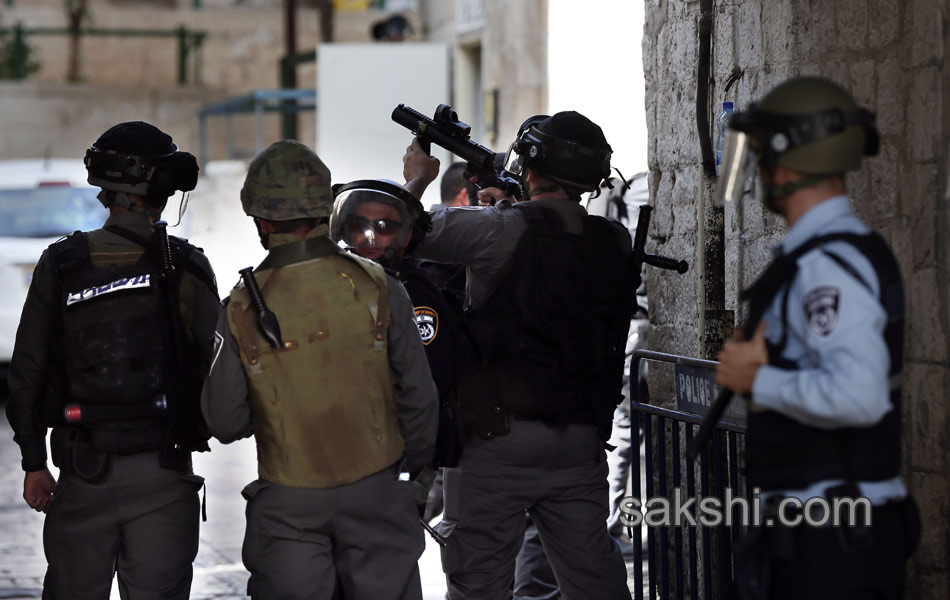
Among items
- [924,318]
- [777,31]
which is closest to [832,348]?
[924,318]

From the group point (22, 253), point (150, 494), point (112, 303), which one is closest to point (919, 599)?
point (150, 494)

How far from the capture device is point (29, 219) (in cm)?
1148

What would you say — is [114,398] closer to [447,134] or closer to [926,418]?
[447,134]

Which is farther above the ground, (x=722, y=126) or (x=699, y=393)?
(x=722, y=126)

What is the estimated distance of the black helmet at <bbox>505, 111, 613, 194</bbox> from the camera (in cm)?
440

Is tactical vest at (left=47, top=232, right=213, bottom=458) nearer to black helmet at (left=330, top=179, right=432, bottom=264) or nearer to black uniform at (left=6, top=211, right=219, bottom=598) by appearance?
black uniform at (left=6, top=211, right=219, bottom=598)

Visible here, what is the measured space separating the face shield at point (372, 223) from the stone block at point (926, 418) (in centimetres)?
160

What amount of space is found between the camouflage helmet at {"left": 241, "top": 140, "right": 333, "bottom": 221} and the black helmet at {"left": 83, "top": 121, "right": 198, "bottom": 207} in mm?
491

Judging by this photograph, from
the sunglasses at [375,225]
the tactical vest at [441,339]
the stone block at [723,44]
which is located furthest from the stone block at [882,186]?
the sunglasses at [375,225]

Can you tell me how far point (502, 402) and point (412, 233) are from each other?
0.61 metres

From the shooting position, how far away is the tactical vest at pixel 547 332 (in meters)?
4.29

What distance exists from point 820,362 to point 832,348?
0.05 metres

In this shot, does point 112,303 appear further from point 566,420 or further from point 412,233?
point 566,420

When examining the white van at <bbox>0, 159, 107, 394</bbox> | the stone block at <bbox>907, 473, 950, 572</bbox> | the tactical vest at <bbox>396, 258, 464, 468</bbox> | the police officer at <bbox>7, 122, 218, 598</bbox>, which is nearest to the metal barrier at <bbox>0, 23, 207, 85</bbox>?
the white van at <bbox>0, 159, 107, 394</bbox>
